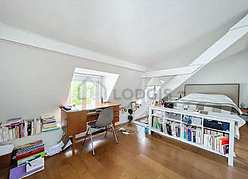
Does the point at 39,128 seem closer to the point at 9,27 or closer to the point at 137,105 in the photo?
the point at 9,27

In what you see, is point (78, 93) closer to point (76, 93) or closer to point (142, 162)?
point (76, 93)

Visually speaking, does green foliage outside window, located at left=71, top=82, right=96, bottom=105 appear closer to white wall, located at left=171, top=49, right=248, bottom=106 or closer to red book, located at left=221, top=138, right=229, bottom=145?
red book, located at left=221, top=138, right=229, bottom=145

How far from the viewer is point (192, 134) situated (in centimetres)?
199

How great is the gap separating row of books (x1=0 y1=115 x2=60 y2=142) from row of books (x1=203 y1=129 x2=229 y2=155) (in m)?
2.84

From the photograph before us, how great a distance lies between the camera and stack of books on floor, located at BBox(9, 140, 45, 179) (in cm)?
136

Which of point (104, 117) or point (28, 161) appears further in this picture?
point (104, 117)

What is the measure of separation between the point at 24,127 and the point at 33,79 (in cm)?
84

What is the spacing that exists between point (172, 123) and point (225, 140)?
0.85 meters

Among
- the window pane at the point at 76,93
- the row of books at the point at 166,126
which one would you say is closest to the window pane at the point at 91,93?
the window pane at the point at 76,93

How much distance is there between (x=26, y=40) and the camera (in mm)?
1309

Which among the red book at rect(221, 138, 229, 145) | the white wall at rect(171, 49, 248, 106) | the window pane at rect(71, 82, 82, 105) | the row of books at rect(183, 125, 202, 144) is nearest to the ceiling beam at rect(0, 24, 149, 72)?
the window pane at rect(71, 82, 82, 105)

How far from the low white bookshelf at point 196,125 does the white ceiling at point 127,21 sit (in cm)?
149

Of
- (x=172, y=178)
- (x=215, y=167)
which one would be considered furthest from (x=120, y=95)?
(x=215, y=167)

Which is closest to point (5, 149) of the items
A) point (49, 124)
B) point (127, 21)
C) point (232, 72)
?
point (49, 124)
